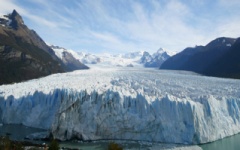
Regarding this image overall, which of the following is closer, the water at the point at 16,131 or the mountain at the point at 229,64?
the water at the point at 16,131

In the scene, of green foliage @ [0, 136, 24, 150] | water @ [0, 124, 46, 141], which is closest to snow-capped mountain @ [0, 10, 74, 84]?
water @ [0, 124, 46, 141]

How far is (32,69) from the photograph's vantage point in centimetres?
7562

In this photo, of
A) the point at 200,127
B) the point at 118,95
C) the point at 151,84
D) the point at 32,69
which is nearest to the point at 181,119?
the point at 200,127

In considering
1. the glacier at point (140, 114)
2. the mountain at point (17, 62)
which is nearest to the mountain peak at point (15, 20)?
the mountain at point (17, 62)

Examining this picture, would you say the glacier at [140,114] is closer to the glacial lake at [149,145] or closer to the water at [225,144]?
the water at [225,144]

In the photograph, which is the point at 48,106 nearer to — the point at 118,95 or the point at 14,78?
the point at 118,95

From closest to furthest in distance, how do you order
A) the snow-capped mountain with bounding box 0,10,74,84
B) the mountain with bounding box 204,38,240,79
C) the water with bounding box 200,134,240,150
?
A: the water with bounding box 200,134,240,150
the snow-capped mountain with bounding box 0,10,74,84
the mountain with bounding box 204,38,240,79

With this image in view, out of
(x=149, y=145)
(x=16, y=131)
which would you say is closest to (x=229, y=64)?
(x=149, y=145)

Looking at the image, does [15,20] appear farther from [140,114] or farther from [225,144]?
[225,144]

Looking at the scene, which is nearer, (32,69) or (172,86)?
(172,86)

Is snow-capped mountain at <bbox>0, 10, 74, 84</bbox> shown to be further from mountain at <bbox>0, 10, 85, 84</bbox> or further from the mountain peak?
the mountain peak

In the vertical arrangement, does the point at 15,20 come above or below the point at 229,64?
above

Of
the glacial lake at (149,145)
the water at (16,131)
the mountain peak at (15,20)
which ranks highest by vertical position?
the mountain peak at (15,20)

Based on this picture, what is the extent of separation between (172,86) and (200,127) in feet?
24.1
